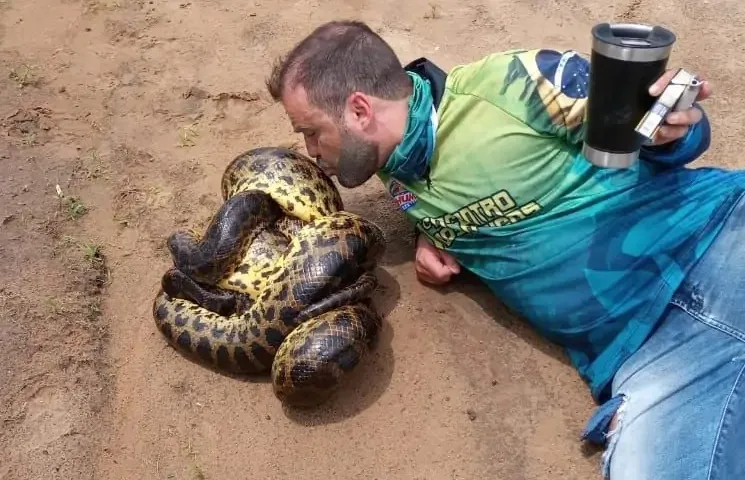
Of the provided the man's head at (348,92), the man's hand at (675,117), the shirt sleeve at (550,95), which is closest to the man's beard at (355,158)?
the man's head at (348,92)

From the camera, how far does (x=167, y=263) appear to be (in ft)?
13.8

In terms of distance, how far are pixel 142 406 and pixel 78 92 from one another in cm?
269

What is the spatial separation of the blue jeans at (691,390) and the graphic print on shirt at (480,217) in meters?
0.72

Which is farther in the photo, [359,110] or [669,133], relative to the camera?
[359,110]

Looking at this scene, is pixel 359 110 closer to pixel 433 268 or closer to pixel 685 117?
pixel 433 268

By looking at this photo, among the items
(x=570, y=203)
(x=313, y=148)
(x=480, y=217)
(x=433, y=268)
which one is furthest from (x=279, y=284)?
(x=570, y=203)

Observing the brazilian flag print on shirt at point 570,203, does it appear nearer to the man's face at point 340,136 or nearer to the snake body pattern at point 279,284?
the man's face at point 340,136

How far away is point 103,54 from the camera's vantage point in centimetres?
577

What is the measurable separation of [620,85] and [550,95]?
27.1 inches

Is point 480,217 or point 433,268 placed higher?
point 480,217

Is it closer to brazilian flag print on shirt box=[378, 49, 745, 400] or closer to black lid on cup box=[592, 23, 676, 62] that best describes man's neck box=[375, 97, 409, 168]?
brazilian flag print on shirt box=[378, 49, 745, 400]

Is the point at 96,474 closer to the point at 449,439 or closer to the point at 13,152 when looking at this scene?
the point at 449,439

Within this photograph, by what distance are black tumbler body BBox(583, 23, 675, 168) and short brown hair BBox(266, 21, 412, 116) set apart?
104cm

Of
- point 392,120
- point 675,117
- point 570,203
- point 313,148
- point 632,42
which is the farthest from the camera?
point 313,148
